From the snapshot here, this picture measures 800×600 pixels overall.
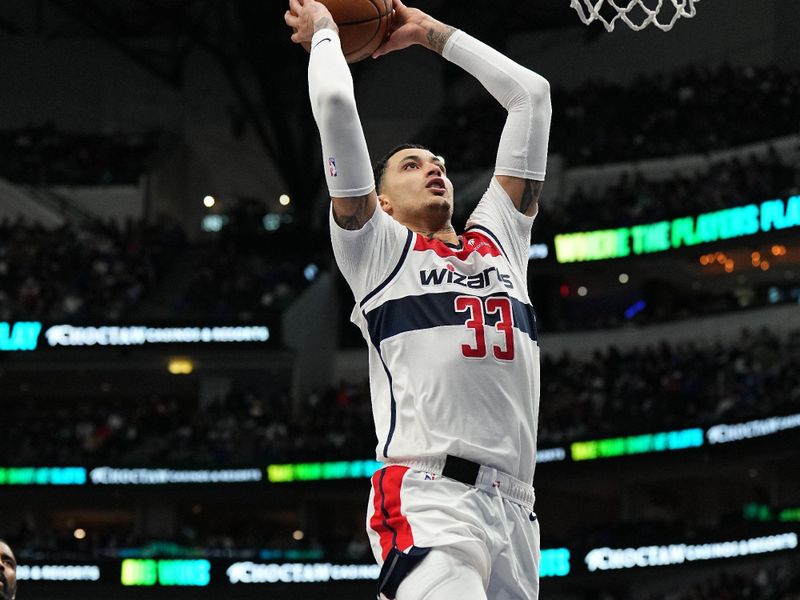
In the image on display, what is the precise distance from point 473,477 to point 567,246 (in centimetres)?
2772

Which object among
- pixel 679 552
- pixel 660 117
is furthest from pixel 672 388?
pixel 660 117

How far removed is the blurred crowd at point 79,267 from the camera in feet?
105

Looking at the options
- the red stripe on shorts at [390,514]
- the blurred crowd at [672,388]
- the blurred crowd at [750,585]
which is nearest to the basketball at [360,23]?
the red stripe on shorts at [390,514]

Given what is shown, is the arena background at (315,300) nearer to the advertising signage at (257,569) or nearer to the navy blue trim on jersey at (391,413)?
the advertising signage at (257,569)

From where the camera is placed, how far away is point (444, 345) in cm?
432

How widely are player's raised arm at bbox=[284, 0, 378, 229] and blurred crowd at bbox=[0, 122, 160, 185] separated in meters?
34.4

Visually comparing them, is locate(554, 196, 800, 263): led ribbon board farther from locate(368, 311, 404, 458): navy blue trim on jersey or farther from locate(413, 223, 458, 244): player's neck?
locate(368, 311, 404, 458): navy blue trim on jersey

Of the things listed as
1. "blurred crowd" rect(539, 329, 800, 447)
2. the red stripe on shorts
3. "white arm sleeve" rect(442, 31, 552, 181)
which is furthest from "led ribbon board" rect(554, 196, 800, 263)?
the red stripe on shorts

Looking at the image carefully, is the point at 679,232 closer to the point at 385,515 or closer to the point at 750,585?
the point at 750,585

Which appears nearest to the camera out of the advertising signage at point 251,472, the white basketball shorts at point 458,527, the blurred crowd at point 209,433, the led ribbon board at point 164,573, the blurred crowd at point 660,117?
the white basketball shorts at point 458,527

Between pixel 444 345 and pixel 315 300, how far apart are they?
29.8 metres

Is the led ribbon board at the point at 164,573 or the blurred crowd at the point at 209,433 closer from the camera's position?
the led ribbon board at the point at 164,573

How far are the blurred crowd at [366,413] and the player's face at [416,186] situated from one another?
23.0 m

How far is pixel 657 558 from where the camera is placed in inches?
1030
